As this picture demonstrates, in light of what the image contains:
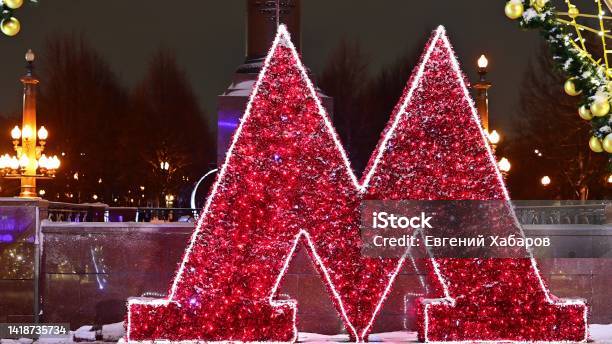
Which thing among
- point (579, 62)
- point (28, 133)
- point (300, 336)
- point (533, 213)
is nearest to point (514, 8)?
point (579, 62)

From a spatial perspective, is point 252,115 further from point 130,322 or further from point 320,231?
point 130,322

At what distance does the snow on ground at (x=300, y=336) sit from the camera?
12625 mm

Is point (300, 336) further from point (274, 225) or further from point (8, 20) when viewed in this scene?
point (8, 20)

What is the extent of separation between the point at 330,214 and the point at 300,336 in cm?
285

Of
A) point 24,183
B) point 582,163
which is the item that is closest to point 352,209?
point 24,183

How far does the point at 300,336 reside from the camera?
13000 mm

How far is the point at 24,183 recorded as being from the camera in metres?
20.3

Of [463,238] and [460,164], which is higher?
[460,164]

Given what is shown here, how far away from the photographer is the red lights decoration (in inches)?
433

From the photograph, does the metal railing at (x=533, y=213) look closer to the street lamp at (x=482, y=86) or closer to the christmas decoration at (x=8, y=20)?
the street lamp at (x=482, y=86)

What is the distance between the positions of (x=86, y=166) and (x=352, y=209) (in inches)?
1264

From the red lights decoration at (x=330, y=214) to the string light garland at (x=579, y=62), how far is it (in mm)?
4672

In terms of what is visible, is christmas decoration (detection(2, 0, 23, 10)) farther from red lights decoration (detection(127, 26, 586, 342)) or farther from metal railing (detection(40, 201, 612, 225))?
metal railing (detection(40, 201, 612, 225))

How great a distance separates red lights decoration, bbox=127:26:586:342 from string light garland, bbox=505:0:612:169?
467cm
